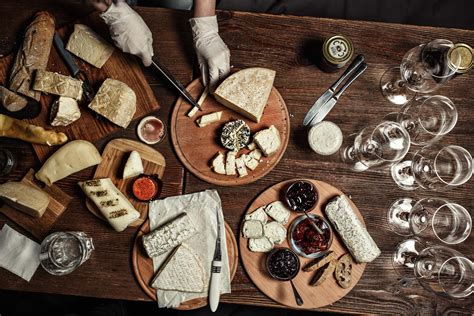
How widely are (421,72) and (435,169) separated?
19.2 inches

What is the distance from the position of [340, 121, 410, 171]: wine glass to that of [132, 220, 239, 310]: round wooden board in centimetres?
72

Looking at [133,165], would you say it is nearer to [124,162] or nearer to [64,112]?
[124,162]

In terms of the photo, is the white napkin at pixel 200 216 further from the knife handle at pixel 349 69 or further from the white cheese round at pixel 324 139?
the knife handle at pixel 349 69

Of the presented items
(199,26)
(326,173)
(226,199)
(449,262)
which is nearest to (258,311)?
(226,199)

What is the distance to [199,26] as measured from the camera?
82.0 inches

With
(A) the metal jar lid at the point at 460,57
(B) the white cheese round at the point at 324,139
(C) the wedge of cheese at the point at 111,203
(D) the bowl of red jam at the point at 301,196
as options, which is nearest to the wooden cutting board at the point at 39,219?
(C) the wedge of cheese at the point at 111,203

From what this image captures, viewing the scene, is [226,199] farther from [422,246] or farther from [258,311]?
[422,246]

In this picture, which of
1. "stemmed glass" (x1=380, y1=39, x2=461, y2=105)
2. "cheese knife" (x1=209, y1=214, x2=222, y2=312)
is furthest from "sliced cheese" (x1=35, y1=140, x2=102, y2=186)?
"stemmed glass" (x1=380, y1=39, x2=461, y2=105)

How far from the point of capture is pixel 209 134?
215 cm

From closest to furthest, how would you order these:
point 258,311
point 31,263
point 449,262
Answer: point 449,262 < point 31,263 < point 258,311

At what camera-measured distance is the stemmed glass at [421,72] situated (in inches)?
79.4

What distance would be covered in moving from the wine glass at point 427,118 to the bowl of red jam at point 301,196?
593 mm

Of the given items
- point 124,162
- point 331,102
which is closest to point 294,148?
point 331,102

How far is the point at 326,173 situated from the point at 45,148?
1.44 m
